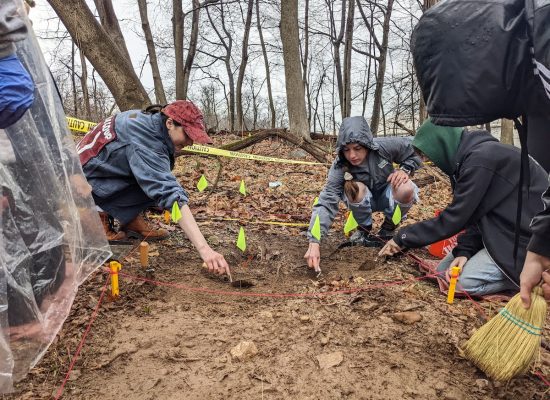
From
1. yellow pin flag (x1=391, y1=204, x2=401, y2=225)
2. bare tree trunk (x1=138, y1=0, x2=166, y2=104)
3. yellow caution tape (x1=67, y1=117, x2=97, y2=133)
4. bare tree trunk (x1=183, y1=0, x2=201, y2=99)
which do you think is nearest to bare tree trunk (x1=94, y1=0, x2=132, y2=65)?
yellow caution tape (x1=67, y1=117, x2=97, y2=133)

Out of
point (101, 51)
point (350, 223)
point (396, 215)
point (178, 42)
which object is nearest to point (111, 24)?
point (101, 51)

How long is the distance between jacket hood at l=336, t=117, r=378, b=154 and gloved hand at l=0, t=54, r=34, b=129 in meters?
2.38

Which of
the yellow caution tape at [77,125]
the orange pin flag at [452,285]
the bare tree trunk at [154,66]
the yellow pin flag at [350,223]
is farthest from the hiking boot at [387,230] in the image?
the bare tree trunk at [154,66]

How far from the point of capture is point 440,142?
2867 millimetres

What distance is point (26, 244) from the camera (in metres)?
1.83

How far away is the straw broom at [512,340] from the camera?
1736mm

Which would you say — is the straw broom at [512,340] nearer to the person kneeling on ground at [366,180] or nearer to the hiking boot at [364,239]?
the person kneeling on ground at [366,180]

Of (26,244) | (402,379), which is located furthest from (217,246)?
(402,379)

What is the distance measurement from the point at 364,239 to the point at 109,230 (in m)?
2.34

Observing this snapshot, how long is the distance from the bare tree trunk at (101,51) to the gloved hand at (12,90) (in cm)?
407

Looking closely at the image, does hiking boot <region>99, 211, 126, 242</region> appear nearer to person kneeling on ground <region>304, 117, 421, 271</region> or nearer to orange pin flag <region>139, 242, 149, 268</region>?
orange pin flag <region>139, 242, 149, 268</region>

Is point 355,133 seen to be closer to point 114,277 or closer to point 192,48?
point 114,277

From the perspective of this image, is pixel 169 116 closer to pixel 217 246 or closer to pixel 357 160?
pixel 217 246

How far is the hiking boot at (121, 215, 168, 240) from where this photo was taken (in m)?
3.64
